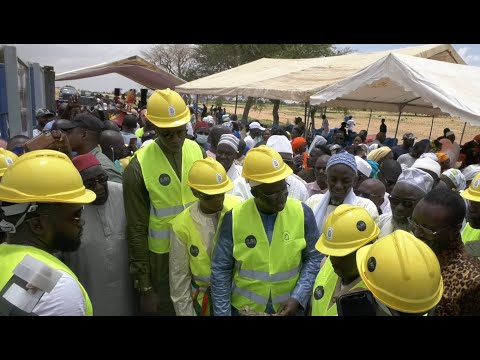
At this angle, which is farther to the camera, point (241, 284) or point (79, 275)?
point (79, 275)

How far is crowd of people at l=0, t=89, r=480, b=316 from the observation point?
4.91 feet

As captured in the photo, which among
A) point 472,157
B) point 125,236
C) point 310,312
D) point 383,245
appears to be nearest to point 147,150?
point 125,236

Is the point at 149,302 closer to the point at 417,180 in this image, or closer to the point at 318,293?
the point at 318,293

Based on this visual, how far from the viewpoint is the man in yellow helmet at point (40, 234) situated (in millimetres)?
1354

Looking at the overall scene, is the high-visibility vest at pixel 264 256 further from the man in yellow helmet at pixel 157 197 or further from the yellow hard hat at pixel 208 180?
the man in yellow helmet at pixel 157 197

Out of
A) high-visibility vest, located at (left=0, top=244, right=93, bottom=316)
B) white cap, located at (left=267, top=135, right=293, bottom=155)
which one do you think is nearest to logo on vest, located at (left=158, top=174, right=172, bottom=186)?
high-visibility vest, located at (left=0, top=244, right=93, bottom=316)

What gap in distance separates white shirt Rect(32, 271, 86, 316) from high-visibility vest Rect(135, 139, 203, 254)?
4.45 ft

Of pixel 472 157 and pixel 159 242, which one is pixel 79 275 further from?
pixel 472 157

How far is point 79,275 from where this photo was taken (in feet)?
8.77

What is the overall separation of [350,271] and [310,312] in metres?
0.54

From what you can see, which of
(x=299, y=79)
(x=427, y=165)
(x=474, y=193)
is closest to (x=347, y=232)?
(x=474, y=193)

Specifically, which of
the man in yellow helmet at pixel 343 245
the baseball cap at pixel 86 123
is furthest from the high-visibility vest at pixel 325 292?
the baseball cap at pixel 86 123

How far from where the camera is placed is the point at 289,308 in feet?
7.46

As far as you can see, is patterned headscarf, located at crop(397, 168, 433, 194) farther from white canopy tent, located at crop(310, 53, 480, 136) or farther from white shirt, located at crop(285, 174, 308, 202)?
white canopy tent, located at crop(310, 53, 480, 136)
